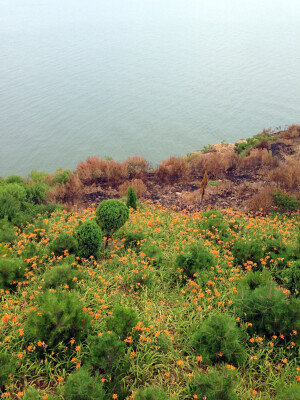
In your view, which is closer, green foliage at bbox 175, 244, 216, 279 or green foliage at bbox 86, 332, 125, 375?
green foliage at bbox 86, 332, 125, 375

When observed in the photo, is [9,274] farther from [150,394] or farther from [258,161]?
[258,161]

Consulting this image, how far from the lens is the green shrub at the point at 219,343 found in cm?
409

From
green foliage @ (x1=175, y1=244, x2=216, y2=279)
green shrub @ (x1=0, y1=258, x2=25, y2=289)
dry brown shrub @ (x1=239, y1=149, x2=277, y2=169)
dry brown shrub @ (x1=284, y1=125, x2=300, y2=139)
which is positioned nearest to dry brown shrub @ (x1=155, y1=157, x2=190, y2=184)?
dry brown shrub @ (x1=239, y1=149, x2=277, y2=169)

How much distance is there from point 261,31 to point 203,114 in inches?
1326

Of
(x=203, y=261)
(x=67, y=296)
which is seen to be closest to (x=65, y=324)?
(x=67, y=296)

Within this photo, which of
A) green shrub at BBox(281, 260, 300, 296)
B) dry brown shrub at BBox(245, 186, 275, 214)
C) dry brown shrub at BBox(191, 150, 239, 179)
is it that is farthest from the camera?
dry brown shrub at BBox(191, 150, 239, 179)

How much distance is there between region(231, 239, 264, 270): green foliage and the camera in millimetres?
6266

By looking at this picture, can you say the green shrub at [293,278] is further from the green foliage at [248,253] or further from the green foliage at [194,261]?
the green foliage at [194,261]

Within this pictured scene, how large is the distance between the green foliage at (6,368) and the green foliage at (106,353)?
0.81 metres

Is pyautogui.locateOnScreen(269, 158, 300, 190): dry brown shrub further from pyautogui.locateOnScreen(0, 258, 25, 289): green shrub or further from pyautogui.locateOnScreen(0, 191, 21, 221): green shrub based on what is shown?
pyautogui.locateOnScreen(0, 258, 25, 289): green shrub

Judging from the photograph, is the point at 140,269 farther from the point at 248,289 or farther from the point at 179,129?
the point at 179,129

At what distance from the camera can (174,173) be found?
12.5 m

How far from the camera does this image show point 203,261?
579 cm

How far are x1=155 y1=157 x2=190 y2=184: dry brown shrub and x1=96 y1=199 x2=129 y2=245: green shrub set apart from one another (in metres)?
5.19
